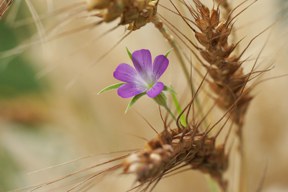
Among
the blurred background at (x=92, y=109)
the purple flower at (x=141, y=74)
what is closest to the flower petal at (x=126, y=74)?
the purple flower at (x=141, y=74)

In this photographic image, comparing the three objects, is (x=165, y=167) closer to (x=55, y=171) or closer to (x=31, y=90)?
(x=55, y=171)

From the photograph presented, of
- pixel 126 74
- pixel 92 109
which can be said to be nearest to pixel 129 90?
pixel 126 74

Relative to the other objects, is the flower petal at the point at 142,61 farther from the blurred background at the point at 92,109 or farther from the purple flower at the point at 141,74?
the blurred background at the point at 92,109

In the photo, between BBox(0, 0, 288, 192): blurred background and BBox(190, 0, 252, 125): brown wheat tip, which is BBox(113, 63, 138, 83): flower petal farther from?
BBox(0, 0, 288, 192): blurred background

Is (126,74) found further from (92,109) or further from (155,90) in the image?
(92,109)

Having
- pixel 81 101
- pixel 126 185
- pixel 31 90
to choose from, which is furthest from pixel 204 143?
pixel 31 90

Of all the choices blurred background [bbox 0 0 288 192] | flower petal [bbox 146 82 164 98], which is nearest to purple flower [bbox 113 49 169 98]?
flower petal [bbox 146 82 164 98]
